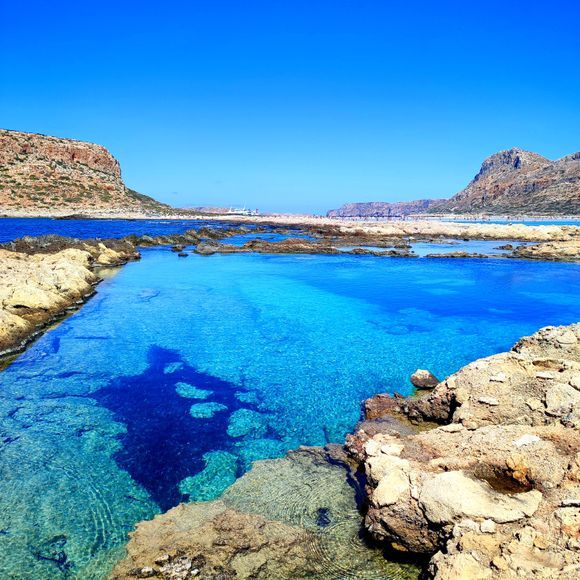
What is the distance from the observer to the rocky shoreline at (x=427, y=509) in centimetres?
419

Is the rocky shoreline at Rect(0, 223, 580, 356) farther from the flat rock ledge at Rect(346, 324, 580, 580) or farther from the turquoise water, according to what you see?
the flat rock ledge at Rect(346, 324, 580, 580)

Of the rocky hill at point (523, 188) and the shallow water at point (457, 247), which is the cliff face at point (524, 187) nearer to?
the rocky hill at point (523, 188)

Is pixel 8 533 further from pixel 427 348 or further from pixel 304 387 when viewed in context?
pixel 427 348

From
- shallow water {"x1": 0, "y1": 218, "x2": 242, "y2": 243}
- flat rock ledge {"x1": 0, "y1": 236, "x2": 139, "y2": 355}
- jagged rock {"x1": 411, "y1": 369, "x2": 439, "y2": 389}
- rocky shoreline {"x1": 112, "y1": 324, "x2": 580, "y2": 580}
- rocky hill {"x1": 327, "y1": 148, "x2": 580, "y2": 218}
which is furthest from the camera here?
rocky hill {"x1": 327, "y1": 148, "x2": 580, "y2": 218}

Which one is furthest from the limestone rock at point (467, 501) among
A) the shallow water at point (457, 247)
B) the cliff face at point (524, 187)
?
the cliff face at point (524, 187)

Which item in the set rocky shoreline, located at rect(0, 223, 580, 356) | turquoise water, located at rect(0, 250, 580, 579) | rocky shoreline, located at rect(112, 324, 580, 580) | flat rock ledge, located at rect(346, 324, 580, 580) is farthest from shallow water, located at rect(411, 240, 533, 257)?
rocky shoreline, located at rect(112, 324, 580, 580)

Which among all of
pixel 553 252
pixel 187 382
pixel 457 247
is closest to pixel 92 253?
pixel 187 382

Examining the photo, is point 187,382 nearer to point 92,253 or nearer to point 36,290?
point 36,290

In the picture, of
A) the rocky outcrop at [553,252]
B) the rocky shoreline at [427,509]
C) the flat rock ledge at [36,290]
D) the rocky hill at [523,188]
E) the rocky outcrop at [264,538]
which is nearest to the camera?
the rocky shoreline at [427,509]

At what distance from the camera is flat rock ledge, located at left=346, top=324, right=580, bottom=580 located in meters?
4.04

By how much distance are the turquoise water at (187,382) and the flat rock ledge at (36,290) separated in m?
0.74

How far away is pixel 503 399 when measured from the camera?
22.4 ft

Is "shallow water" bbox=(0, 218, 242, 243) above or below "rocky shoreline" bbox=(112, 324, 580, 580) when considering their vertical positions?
above

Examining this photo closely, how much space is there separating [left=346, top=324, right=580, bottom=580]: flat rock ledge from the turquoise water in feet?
8.03
